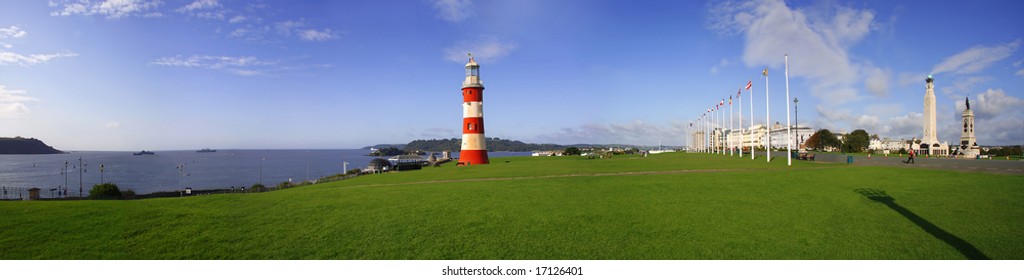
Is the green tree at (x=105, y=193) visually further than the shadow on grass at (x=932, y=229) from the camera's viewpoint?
Yes

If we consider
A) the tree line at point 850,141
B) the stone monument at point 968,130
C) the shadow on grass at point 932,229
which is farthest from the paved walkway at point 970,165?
the tree line at point 850,141

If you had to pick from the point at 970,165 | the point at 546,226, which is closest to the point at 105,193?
the point at 546,226

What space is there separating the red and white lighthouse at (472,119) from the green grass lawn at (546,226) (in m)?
24.3

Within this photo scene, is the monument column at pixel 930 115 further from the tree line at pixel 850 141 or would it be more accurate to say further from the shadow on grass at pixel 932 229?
the shadow on grass at pixel 932 229

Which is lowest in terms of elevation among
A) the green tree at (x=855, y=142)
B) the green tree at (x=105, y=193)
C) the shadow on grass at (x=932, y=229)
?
the green tree at (x=105, y=193)

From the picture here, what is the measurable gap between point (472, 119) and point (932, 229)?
3144 centimetres

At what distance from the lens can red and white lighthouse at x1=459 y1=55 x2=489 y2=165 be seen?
3809 centimetres

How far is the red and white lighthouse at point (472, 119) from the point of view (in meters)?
38.1

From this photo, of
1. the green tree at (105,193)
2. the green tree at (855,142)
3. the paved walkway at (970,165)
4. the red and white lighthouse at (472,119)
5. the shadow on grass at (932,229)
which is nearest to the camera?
the shadow on grass at (932,229)

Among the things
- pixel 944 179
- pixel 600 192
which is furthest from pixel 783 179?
pixel 600 192

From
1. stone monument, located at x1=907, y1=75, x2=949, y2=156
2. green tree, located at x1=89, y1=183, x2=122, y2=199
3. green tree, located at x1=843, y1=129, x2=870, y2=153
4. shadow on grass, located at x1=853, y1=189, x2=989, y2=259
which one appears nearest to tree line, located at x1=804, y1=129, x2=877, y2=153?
green tree, located at x1=843, y1=129, x2=870, y2=153

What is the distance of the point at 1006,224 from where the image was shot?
937 cm

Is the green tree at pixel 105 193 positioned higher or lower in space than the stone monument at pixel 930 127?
lower

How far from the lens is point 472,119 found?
125 ft
